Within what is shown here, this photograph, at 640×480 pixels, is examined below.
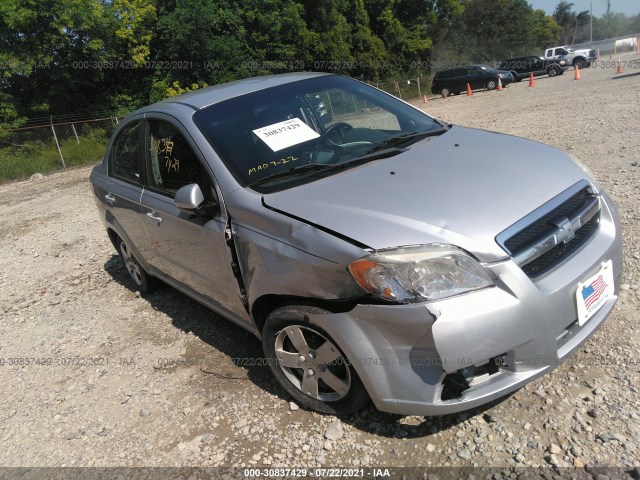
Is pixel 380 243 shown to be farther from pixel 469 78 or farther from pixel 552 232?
pixel 469 78

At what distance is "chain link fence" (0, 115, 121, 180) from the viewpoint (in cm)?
1764

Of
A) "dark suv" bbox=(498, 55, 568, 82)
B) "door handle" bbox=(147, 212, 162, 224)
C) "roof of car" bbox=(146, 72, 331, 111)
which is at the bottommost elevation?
"dark suv" bbox=(498, 55, 568, 82)

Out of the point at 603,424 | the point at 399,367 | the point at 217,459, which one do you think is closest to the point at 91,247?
the point at 217,459

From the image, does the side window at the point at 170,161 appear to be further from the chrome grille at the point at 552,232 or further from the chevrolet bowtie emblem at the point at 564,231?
the chevrolet bowtie emblem at the point at 564,231

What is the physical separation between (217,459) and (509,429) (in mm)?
1499

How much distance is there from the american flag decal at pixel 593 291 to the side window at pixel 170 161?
6.92ft

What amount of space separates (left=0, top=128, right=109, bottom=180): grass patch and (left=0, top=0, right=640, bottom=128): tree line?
4.30 m

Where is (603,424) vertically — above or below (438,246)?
below

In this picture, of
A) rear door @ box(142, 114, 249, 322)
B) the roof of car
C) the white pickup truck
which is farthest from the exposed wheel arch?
the white pickup truck

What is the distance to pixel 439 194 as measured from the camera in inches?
98.0

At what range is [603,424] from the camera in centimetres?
246

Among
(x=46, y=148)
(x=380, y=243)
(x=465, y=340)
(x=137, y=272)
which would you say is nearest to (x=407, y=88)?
(x=46, y=148)

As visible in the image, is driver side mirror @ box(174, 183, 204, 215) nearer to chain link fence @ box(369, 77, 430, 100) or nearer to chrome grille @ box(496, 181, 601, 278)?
chrome grille @ box(496, 181, 601, 278)

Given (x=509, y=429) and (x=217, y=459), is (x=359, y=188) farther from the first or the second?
(x=217, y=459)
